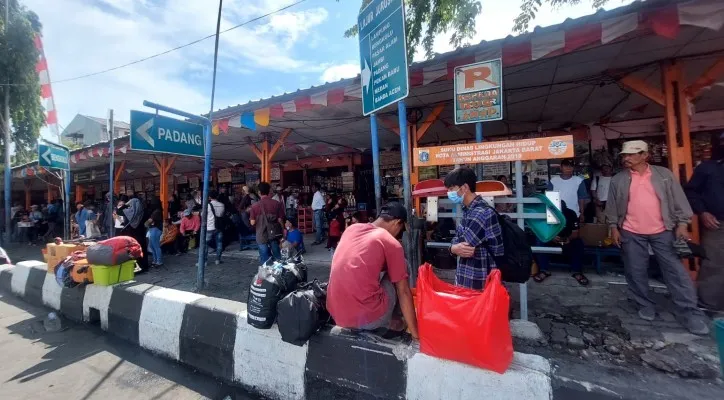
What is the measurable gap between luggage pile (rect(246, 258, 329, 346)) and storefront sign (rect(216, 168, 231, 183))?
14053mm

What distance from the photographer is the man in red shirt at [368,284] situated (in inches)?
83.7

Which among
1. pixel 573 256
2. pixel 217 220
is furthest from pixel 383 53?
pixel 217 220

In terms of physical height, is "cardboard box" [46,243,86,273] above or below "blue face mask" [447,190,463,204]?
below

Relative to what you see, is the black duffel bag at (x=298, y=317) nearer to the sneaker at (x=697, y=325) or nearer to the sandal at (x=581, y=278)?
the sneaker at (x=697, y=325)

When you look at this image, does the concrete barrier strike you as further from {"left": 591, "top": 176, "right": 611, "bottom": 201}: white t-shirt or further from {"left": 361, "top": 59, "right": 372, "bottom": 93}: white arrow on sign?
{"left": 591, "top": 176, "right": 611, "bottom": 201}: white t-shirt

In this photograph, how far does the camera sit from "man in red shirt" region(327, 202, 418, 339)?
2127mm

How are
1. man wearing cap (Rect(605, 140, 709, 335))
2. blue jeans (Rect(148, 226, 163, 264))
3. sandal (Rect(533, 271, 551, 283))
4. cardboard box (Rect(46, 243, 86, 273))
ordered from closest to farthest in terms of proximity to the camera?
man wearing cap (Rect(605, 140, 709, 335)), cardboard box (Rect(46, 243, 86, 273)), sandal (Rect(533, 271, 551, 283)), blue jeans (Rect(148, 226, 163, 264))

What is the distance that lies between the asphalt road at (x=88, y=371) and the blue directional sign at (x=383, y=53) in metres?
2.74

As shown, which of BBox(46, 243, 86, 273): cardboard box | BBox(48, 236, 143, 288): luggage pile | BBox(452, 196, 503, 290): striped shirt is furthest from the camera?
BBox(46, 243, 86, 273): cardboard box

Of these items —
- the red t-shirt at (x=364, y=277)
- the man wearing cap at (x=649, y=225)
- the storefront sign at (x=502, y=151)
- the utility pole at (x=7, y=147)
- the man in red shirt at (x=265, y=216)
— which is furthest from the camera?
the utility pole at (x=7, y=147)

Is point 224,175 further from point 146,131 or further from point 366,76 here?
point 366,76

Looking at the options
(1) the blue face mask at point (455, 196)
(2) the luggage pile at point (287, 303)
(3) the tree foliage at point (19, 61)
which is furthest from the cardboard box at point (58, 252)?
(3) the tree foliage at point (19, 61)

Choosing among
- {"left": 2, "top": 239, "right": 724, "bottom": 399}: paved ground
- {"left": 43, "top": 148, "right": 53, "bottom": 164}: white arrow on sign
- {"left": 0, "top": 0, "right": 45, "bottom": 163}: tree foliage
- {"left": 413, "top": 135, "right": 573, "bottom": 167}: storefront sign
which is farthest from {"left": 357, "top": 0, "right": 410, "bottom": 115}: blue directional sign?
{"left": 0, "top": 0, "right": 45, "bottom": 163}: tree foliage

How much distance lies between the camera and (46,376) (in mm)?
2811
